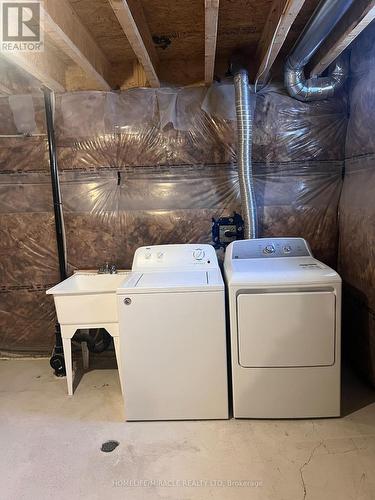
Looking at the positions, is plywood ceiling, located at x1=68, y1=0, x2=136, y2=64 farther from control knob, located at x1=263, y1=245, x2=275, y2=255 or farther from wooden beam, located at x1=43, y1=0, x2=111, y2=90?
control knob, located at x1=263, y1=245, x2=275, y2=255

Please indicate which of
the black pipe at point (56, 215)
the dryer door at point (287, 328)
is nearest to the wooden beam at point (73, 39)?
the black pipe at point (56, 215)

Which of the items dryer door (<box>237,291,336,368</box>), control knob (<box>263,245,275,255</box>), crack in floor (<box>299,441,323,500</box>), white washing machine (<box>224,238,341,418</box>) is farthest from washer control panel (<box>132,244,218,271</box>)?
crack in floor (<box>299,441,323,500</box>)

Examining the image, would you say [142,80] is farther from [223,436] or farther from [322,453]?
[322,453]

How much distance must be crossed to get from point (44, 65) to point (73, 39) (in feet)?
1.44

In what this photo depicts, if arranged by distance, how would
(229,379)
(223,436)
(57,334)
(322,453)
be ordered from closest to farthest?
(322,453), (223,436), (229,379), (57,334)

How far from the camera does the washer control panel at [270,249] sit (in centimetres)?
251

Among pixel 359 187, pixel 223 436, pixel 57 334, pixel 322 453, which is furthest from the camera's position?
pixel 57 334

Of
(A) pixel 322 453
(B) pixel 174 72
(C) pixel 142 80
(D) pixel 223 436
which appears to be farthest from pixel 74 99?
(A) pixel 322 453

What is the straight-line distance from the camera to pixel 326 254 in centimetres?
288

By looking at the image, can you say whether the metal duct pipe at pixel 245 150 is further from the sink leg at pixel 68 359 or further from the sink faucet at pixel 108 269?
the sink leg at pixel 68 359

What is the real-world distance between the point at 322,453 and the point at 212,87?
256 cm

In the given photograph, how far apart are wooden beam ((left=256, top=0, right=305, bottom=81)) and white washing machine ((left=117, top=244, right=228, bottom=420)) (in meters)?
1.45

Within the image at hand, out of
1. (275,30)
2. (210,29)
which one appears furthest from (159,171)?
(275,30)

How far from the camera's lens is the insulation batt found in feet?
9.21
